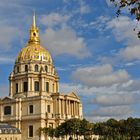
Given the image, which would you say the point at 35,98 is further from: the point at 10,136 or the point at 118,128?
the point at 118,128

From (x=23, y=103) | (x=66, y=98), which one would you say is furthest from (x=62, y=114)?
(x=23, y=103)

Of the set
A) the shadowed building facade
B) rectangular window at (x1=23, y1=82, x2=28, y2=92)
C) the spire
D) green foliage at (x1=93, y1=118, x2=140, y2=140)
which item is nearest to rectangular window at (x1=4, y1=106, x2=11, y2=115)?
the shadowed building facade

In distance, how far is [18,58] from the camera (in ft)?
345

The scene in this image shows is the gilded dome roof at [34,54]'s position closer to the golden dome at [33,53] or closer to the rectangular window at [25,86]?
the golden dome at [33,53]

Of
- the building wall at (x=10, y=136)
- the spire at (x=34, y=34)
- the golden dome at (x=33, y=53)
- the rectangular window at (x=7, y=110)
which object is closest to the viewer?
the building wall at (x=10, y=136)

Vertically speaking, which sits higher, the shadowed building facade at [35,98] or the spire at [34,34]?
the spire at [34,34]

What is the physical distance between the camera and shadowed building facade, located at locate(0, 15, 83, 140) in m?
95.4

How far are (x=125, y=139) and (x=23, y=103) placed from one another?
2850cm

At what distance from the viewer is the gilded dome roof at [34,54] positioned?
338 ft

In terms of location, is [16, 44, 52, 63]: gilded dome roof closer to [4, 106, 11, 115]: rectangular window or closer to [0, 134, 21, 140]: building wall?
[4, 106, 11, 115]: rectangular window

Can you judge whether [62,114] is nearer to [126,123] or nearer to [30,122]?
[30,122]

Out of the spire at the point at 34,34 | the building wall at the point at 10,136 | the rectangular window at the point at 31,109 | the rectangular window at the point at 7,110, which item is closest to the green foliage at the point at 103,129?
the building wall at the point at 10,136

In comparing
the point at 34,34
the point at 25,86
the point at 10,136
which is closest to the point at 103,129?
the point at 10,136

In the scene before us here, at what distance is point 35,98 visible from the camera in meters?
95.9
